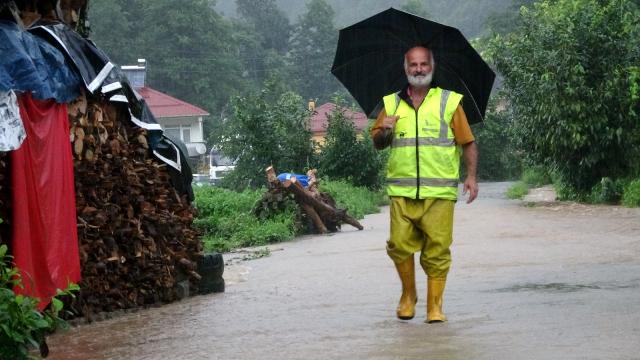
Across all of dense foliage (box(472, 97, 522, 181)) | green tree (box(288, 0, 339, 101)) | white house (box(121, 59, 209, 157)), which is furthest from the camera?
green tree (box(288, 0, 339, 101))

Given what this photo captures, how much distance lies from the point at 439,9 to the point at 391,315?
145 metres

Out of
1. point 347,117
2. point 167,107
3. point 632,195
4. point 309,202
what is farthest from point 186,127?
point 309,202

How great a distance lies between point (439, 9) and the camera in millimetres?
150500

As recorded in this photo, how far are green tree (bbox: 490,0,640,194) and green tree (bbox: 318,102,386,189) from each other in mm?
9908

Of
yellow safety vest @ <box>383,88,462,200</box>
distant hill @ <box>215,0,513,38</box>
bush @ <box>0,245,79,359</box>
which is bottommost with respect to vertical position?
bush @ <box>0,245,79,359</box>

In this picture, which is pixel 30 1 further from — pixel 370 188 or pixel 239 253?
pixel 370 188

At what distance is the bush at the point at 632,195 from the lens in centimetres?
2398

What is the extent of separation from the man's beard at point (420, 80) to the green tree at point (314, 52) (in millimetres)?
86433

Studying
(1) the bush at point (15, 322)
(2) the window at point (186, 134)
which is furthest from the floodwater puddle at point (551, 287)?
(2) the window at point (186, 134)

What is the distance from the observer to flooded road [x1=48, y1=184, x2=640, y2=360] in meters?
6.89

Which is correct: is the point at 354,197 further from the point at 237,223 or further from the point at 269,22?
the point at 269,22

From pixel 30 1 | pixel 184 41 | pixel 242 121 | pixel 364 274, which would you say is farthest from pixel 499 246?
pixel 184 41

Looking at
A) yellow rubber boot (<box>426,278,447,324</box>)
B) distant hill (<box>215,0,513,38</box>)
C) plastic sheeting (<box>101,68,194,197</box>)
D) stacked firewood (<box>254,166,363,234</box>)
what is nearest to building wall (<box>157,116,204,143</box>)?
stacked firewood (<box>254,166,363,234</box>)

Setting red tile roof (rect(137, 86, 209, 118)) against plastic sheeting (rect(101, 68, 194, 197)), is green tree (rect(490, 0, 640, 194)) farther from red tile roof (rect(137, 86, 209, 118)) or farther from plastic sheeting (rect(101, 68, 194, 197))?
red tile roof (rect(137, 86, 209, 118))
